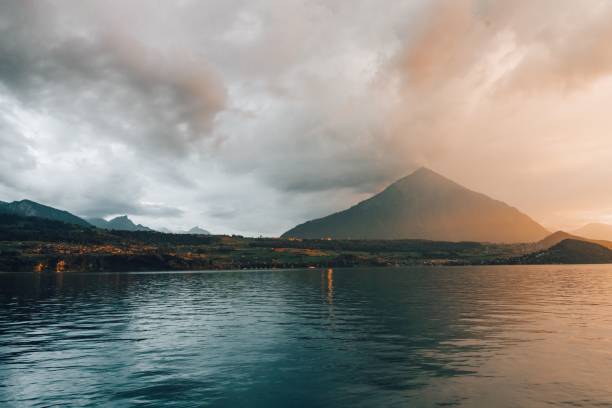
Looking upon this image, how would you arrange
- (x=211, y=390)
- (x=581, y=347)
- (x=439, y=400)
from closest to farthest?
1. (x=439, y=400)
2. (x=211, y=390)
3. (x=581, y=347)

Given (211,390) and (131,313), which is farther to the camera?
(131,313)

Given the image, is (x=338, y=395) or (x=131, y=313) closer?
(x=338, y=395)

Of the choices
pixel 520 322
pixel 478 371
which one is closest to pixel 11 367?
pixel 478 371

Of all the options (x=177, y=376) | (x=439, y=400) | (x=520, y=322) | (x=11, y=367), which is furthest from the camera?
(x=520, y=322)

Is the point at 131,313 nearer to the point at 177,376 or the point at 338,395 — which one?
the point at 177,376

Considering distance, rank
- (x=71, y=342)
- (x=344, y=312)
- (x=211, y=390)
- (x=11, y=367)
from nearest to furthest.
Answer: (x=211, y=390)
(x=11, y=367)
(x=71, y=342)
(x=344, y=312)

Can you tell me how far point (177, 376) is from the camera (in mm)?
34969

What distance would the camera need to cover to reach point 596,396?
95.1ft

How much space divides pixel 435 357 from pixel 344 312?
36.8m

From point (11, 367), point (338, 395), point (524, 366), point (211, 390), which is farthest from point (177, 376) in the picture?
point (524, 366)

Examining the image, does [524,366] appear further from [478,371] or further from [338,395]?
[338,395]

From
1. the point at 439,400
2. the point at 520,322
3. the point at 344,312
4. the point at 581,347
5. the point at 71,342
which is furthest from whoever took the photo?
the point at 344,312

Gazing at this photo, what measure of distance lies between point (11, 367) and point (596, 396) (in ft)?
157

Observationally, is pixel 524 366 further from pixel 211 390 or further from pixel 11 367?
pixel 11 367
